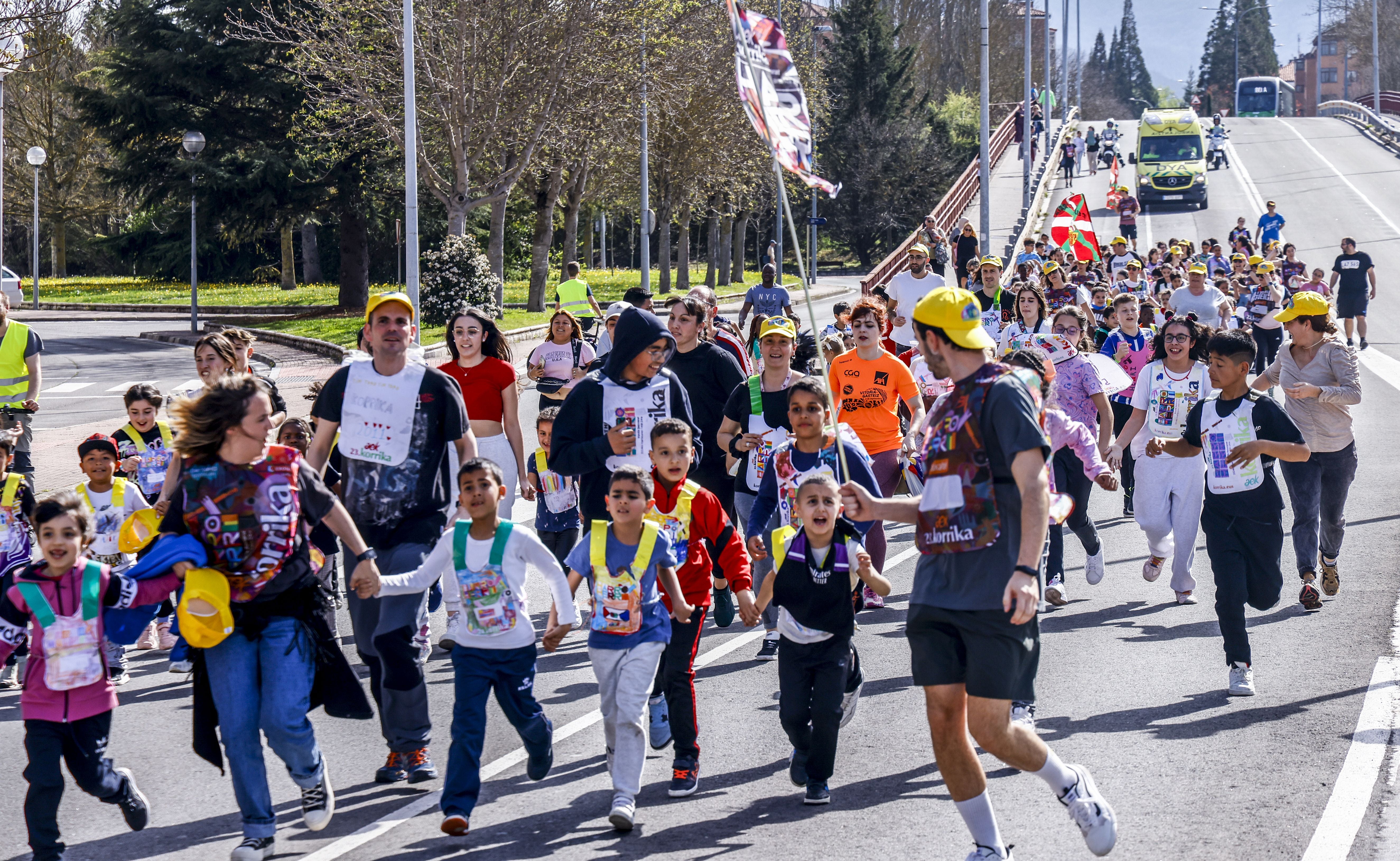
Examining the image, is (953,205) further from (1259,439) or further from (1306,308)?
(1259,439)

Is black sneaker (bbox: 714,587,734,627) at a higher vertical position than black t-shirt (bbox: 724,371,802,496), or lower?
lower

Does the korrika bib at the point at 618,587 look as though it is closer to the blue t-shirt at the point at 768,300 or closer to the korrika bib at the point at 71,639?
the korrika bib at the point at 71,639

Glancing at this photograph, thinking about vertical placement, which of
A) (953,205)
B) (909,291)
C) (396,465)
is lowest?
(396,465)

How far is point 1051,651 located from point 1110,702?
1082mm

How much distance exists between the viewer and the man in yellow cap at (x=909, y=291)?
1477 centimetres

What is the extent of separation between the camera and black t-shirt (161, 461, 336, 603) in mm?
5336

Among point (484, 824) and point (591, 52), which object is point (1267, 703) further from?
point (591, 52)

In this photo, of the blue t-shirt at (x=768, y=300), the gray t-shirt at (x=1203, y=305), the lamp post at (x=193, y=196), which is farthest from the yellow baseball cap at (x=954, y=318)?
the lamp post at (x=193, y=196)

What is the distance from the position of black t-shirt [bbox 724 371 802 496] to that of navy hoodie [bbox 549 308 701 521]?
4.07 feet

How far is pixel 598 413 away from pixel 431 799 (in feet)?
7.03

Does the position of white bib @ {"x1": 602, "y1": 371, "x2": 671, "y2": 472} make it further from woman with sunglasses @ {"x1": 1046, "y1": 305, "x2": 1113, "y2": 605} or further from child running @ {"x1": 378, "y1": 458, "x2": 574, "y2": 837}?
woman with sunglasses @ {"x1": 1046, "y1": 305, "x2": 1113, "y2": 605}

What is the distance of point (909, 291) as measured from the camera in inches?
589

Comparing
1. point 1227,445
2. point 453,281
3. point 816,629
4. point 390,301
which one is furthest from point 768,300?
point 453,281

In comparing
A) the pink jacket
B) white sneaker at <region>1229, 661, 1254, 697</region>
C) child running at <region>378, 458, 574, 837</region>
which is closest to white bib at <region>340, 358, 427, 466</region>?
child running at <region>378, 458, 574, 837</region>
